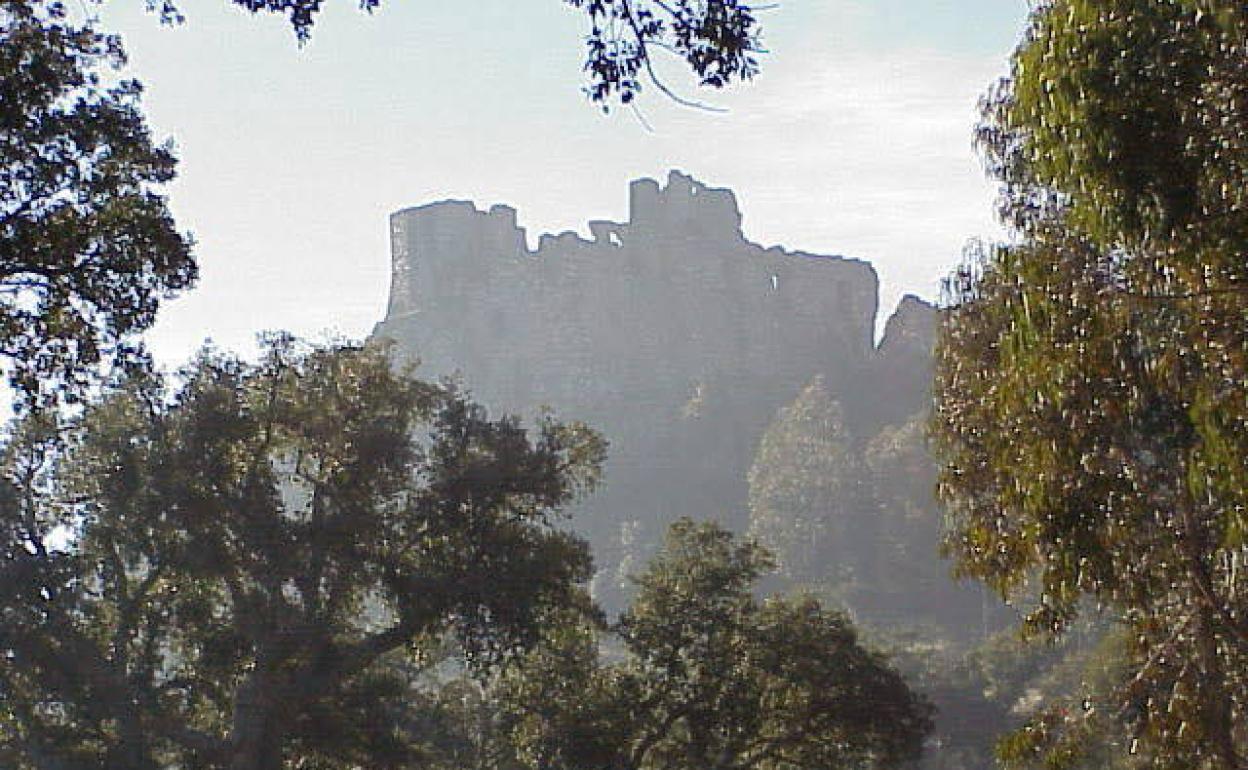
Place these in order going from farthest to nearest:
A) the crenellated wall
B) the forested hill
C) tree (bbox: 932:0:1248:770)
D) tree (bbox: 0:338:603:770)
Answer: the crenellated wall → the forested hill → tree (bbox: 0:338:603:770) → tree (bbox: 932:0:1248:770)

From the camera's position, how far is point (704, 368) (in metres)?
111

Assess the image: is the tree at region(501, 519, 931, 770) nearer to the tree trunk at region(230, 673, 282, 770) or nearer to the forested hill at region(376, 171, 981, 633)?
the tree trunk at region(230, 673, 282, 770)

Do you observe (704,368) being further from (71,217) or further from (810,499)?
(71,217)

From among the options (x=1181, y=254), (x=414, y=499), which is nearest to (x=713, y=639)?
(x=414, y=499)

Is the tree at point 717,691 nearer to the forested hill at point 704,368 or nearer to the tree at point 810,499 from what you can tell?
the forested hill at point 704,368

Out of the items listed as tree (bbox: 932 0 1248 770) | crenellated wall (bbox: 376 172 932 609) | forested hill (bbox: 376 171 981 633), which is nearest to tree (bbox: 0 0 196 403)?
tree (bbox: 932 0 1248 770)

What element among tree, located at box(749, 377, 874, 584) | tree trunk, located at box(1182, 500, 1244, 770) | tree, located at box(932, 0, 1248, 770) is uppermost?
tree, located at box(749, 377, 874, 584)

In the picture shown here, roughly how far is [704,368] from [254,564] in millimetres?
95287

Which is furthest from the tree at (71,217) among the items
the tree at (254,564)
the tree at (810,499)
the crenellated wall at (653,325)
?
the crenellated wall at (653,325)

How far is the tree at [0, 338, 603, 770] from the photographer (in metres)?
16.2

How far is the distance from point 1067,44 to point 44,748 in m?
13.8

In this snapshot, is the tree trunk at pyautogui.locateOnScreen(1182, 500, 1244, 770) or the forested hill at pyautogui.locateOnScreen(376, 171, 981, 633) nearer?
the tree trunk at pyautogui.locateOnScreen(1182, 500, 1244, 770)

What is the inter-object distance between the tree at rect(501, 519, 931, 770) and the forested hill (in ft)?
151

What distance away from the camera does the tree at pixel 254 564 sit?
16.2 metres
